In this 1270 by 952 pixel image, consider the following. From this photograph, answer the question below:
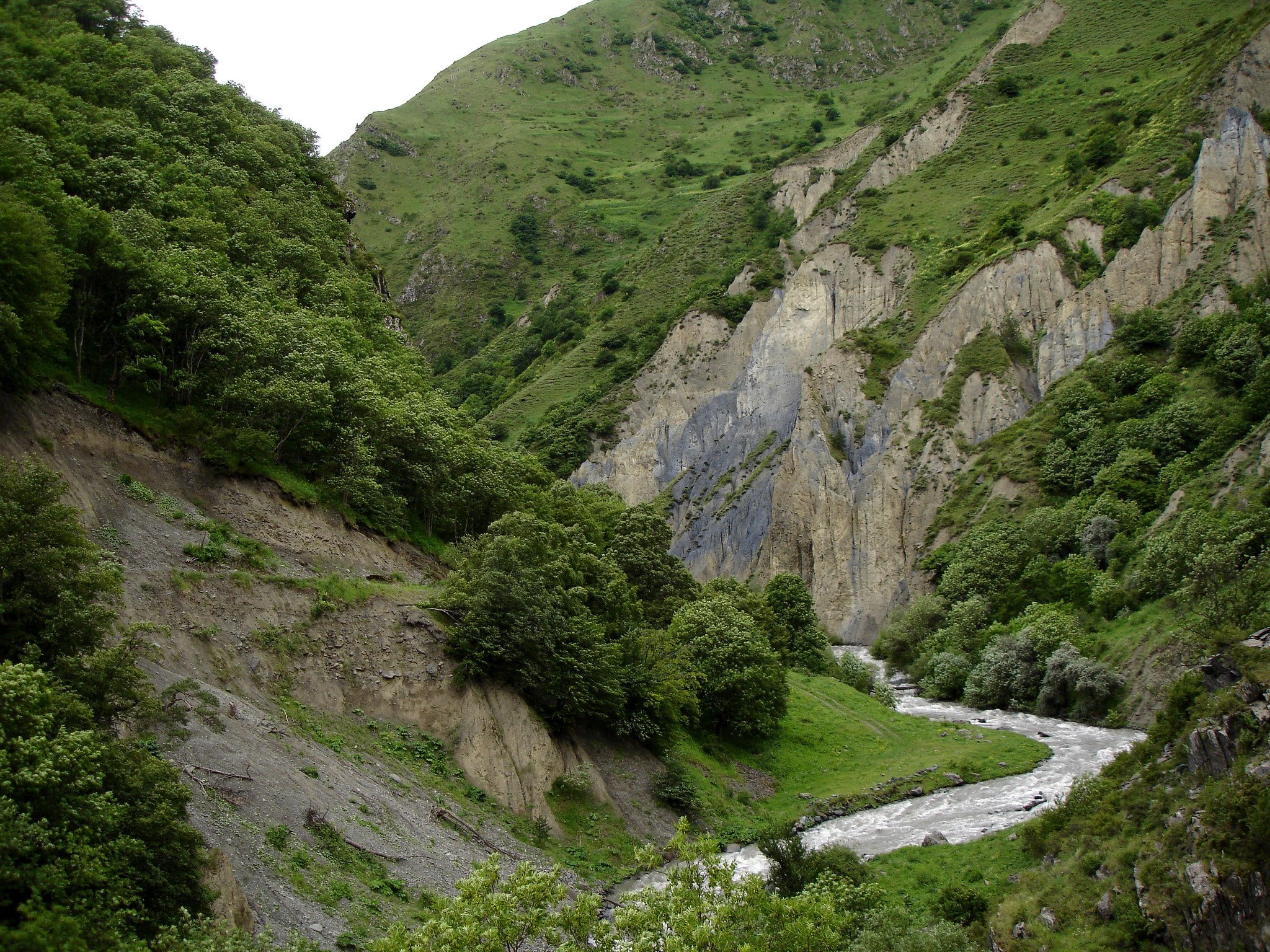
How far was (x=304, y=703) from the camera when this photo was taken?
30.3 metres

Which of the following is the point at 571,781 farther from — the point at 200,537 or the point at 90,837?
the point at 90,837

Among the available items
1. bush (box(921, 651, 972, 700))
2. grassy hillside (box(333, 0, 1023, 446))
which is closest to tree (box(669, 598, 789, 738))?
bush (box(921, 651, 972, 700))

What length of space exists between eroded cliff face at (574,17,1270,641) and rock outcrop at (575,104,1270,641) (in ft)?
0.54

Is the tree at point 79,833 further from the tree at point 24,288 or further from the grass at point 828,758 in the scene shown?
the grass at point 828,758

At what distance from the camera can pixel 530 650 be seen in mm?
36500

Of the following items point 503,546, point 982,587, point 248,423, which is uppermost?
point 248,423

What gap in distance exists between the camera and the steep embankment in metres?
22.7

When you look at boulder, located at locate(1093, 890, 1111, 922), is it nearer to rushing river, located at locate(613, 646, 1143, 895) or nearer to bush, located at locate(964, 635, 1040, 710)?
rushing river, located at locate(613, 646, 1143, 895)

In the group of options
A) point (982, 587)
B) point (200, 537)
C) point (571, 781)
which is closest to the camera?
point (200, 537)

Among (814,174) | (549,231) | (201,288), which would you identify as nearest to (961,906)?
(201,288)

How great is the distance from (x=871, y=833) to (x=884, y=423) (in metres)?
63.7

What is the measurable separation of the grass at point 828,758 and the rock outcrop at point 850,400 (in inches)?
1235

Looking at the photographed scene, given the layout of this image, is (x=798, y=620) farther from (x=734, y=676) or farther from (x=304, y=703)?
(x=304, y=703)

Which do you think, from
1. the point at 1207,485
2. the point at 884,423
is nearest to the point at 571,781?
the point at 1207,485
